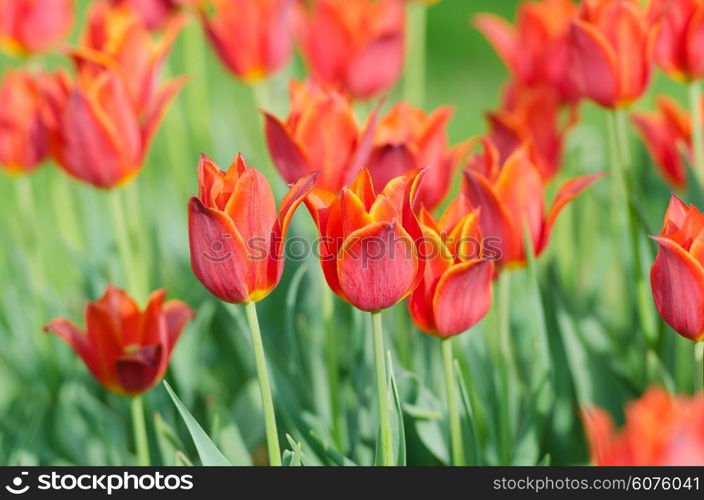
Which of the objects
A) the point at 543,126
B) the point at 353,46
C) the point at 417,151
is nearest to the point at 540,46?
the point at 543,126

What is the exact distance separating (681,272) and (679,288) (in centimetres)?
2

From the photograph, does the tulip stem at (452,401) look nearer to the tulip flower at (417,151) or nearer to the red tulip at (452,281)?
the red tulip at (452,281)

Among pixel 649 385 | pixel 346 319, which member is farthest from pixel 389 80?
pixel 649 385

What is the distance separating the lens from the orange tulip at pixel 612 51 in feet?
4.10

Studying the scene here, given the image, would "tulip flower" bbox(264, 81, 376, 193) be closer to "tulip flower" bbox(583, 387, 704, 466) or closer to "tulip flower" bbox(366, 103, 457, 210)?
"tulip flower" bbox(366, 103, 457, 210)

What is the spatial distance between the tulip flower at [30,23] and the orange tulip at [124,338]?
74cm

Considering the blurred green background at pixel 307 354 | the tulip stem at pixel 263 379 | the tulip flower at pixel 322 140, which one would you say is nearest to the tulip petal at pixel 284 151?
the tulip flower at pixel 322 140

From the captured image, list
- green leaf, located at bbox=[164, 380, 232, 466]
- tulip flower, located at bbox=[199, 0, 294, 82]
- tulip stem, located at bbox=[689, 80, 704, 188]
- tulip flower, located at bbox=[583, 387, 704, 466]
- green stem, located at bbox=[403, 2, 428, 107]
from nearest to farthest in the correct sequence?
1. tulip flower, located at bbox=[583, 387, 704, 466]
2. green leaf, located at bbox=[164, 380, 232, 466]
3. tulip stem, located at bbox=[689, 80, 704, 188]
4. tulip flower, located at bbox=[199, 0, 294, 82]
5. green stem, located at bbox=[403, 2, 428, 107]

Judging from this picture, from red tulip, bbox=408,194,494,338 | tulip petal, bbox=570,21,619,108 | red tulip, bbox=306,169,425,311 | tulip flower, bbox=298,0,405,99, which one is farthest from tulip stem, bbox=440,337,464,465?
tulip flower, bbox=298,0,405,99

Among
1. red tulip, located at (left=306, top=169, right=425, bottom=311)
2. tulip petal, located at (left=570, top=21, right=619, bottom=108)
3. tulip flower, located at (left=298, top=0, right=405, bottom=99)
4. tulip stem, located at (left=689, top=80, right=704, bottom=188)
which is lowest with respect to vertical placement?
red tulip, located at (left=306, top=169, right=425, bottom=311)

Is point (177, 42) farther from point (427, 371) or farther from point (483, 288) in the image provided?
point (483, 288)

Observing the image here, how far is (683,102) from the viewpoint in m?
3.17

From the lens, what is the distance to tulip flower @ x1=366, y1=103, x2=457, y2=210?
3.98ft

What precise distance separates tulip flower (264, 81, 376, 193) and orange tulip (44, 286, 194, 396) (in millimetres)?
223
